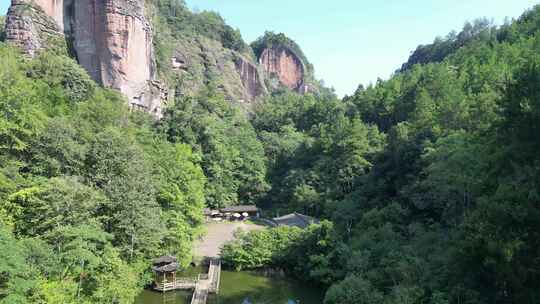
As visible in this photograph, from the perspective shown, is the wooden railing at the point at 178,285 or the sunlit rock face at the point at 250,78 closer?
the wooden railing at the point at 178,285

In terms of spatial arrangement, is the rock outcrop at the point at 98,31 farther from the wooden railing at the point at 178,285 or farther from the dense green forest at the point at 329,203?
the wooden railing at the point at 178,285

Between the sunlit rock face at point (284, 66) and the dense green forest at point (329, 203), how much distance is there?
52.0m

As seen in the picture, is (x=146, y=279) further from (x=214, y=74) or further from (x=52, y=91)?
(x=214, y=74)

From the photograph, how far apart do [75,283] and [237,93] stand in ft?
171

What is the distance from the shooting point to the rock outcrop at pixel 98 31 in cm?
3353

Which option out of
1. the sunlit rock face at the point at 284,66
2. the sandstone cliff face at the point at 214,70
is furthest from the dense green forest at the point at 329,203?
the sunlit rock face at the point at 284,66

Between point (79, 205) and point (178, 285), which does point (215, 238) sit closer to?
point (178, 285)

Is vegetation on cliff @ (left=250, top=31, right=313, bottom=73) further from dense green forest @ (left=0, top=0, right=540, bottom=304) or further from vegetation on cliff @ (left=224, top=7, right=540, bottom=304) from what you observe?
dense green forest @ (left=0, top=0, right=540, bottom=304)

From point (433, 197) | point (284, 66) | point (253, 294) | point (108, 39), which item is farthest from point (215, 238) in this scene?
point (284, 66)

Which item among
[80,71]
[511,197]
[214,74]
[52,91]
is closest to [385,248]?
[511,197]

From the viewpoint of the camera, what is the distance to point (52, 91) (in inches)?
1024

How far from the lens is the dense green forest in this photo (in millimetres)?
11398

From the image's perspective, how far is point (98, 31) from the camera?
3456 cm

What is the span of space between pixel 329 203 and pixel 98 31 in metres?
24.8
